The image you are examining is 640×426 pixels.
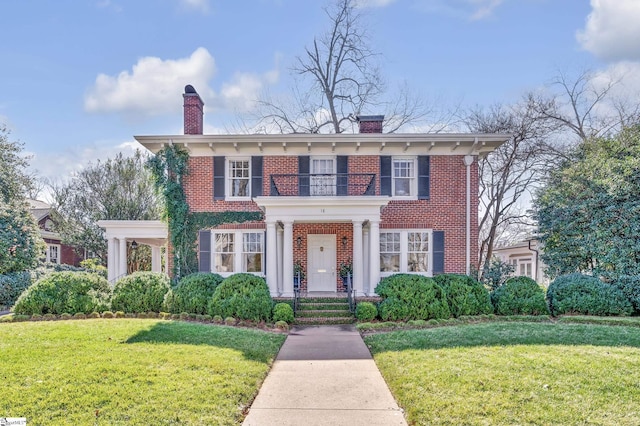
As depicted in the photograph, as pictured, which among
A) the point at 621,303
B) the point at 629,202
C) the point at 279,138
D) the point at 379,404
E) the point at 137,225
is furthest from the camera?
the point at 137,225

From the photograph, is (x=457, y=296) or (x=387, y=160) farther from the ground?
(x=387, y=160)

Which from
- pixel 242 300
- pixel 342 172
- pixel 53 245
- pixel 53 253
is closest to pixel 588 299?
pixel 342 172

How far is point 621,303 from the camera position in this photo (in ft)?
38.3

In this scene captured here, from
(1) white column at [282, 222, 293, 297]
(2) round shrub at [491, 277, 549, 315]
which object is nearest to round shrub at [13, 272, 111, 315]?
(1) white column at [282, 222, 293, 297]

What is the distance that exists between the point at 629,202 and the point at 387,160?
7.70 metres

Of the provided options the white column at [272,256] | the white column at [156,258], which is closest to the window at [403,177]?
the white column at [272,256]

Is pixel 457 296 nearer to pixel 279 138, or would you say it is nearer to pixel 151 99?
pixel 279 138

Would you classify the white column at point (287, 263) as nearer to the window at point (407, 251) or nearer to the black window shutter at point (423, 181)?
the window at point (407, 251)

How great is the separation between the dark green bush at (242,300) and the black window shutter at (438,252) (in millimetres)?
6393

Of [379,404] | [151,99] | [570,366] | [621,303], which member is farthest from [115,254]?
[621,303]

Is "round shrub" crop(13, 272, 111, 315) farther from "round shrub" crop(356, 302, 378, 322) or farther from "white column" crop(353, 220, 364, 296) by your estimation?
"white column" crop(353, 220, 364, 296)

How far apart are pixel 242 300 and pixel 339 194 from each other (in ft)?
18.0

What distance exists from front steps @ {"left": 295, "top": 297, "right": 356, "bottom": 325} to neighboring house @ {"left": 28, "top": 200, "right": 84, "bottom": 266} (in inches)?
838

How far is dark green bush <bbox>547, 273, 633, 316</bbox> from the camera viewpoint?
1156 cm
